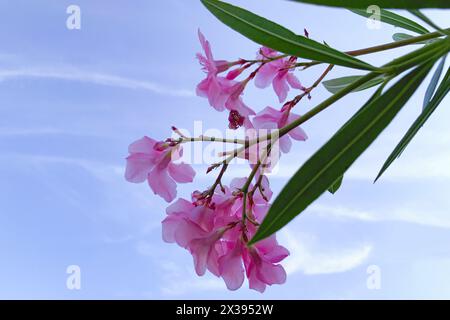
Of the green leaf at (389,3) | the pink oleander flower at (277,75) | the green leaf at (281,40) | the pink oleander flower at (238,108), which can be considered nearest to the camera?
the green leaf at (389,3)

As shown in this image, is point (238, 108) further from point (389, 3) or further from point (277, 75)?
point (389, 3)

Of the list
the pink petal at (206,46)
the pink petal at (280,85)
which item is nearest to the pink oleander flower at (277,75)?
the pink petal at (280,85)

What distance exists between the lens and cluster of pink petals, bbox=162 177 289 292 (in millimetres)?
746

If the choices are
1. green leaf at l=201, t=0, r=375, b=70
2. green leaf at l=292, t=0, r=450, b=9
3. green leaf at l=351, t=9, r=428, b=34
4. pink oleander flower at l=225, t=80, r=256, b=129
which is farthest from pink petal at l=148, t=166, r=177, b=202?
green leaf at l=351, t=9, r=428, b=34

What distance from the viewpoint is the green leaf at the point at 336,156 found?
605mm

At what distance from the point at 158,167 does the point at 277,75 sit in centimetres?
29

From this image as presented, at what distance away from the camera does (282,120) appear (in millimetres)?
853

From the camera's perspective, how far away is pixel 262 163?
719 millimetres

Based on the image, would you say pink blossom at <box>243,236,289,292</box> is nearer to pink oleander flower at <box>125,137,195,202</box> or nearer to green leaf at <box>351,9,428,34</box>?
pink oleander flower at <box>125,137,195,202</box>

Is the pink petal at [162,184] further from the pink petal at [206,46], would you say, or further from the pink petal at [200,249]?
the pink petal at [206,46]

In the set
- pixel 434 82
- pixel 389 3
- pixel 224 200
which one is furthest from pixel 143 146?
pixel 434 82

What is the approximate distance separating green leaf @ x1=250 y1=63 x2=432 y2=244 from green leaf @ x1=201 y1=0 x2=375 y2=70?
0.07 meters
